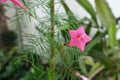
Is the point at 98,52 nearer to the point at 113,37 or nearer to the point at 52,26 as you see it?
the point at 113,37

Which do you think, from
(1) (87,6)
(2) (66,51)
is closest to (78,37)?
(2) (66,51)

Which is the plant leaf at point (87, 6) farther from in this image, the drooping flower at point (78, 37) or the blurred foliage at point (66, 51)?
the drooping flower at point (78, 37)

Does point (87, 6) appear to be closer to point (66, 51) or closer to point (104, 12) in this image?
point (104, 12)

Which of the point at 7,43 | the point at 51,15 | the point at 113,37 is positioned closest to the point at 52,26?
the point at 51,15

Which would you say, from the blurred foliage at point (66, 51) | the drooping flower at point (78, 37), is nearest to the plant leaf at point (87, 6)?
the blurred foliage at point (66, 51)

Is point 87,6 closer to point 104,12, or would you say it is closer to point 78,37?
point 104,12

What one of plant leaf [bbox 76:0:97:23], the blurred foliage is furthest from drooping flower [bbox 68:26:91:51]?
plant leaf [bbox 76:0:97:23]

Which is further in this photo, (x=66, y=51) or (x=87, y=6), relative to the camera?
(x=87, y=6)

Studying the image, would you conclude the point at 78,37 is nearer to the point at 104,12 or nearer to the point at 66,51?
the point at 66,51

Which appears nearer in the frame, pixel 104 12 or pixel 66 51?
pixel 66 51

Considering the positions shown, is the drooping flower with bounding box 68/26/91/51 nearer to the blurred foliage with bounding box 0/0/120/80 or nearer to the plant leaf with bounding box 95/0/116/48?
the blurred foliage with bounding box 0/0/120/80
